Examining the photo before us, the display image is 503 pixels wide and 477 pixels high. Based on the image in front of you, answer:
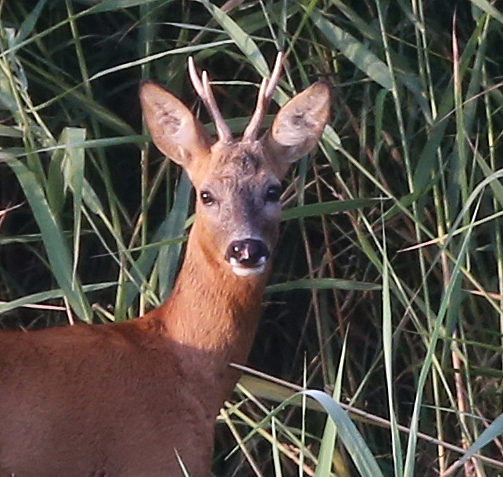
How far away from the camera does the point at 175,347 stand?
11.8ft

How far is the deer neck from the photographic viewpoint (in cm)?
358

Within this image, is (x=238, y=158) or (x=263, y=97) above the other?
(x=263, y=97)

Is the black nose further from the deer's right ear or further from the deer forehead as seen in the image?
the deer's right ear

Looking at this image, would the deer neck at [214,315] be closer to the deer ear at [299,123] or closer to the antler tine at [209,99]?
the antler tine at [209,99]

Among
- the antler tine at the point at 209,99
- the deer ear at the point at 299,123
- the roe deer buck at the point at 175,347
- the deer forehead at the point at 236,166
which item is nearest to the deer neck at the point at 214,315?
the roe deer buck at the point at 175,347

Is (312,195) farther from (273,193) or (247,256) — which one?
(247,256)

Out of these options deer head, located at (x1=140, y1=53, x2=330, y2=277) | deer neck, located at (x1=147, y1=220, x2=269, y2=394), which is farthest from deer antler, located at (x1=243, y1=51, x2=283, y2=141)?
deer neck, located at (x1=147, y1=220, x2=269, y2=394)

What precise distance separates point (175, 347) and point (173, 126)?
62 cm

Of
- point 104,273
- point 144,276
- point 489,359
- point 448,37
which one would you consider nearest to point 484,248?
point 489,359

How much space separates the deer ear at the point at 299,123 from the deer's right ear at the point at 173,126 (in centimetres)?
18

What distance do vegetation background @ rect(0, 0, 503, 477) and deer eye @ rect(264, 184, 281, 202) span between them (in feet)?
0.43

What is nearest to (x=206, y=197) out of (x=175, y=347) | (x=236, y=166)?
(x=236, y=166)

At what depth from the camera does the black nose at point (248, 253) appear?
3422 mm

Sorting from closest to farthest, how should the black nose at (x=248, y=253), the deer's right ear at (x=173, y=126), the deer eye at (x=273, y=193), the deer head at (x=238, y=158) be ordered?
the black nose at (x=248, y=253) < the deer head at (x=238, y=158) < the deer eye at (x=273, y=193) < the deer's right ear at (x=173, y=126)
